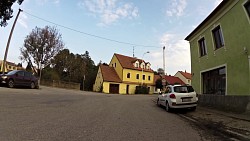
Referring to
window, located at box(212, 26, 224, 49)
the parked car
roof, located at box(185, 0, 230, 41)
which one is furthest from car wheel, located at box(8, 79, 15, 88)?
window, located at box(212, 26, 224, 49)

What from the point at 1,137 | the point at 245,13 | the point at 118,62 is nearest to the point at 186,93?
the point at 245,13

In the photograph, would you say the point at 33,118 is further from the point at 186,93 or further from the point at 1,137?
the point at 186,93

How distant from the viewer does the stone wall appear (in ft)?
39.2

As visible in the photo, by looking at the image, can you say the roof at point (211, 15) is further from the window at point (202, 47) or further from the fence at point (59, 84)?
the fence at point (59, 84)

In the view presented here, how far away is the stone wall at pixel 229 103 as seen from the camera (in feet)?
39.2

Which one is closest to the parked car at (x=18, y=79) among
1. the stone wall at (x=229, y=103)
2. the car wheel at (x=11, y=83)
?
the car wheel at (x=11, y=83)

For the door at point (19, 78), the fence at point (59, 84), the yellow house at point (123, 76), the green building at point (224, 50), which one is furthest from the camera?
the yellow house at point (123, 76)

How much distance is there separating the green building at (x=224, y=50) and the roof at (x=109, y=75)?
1218 inches

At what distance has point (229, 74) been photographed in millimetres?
14680

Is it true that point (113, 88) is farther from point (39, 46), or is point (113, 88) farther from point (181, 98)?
point (181, 98)

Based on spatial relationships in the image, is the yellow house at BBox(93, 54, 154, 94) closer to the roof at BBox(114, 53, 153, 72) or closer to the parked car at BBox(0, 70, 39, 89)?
the roof at BBox(114, 53, 153, 72)

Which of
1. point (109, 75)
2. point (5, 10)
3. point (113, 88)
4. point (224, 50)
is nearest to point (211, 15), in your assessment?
point (224, 50)

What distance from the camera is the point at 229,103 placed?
44.4ft

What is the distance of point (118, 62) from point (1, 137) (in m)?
50.8
